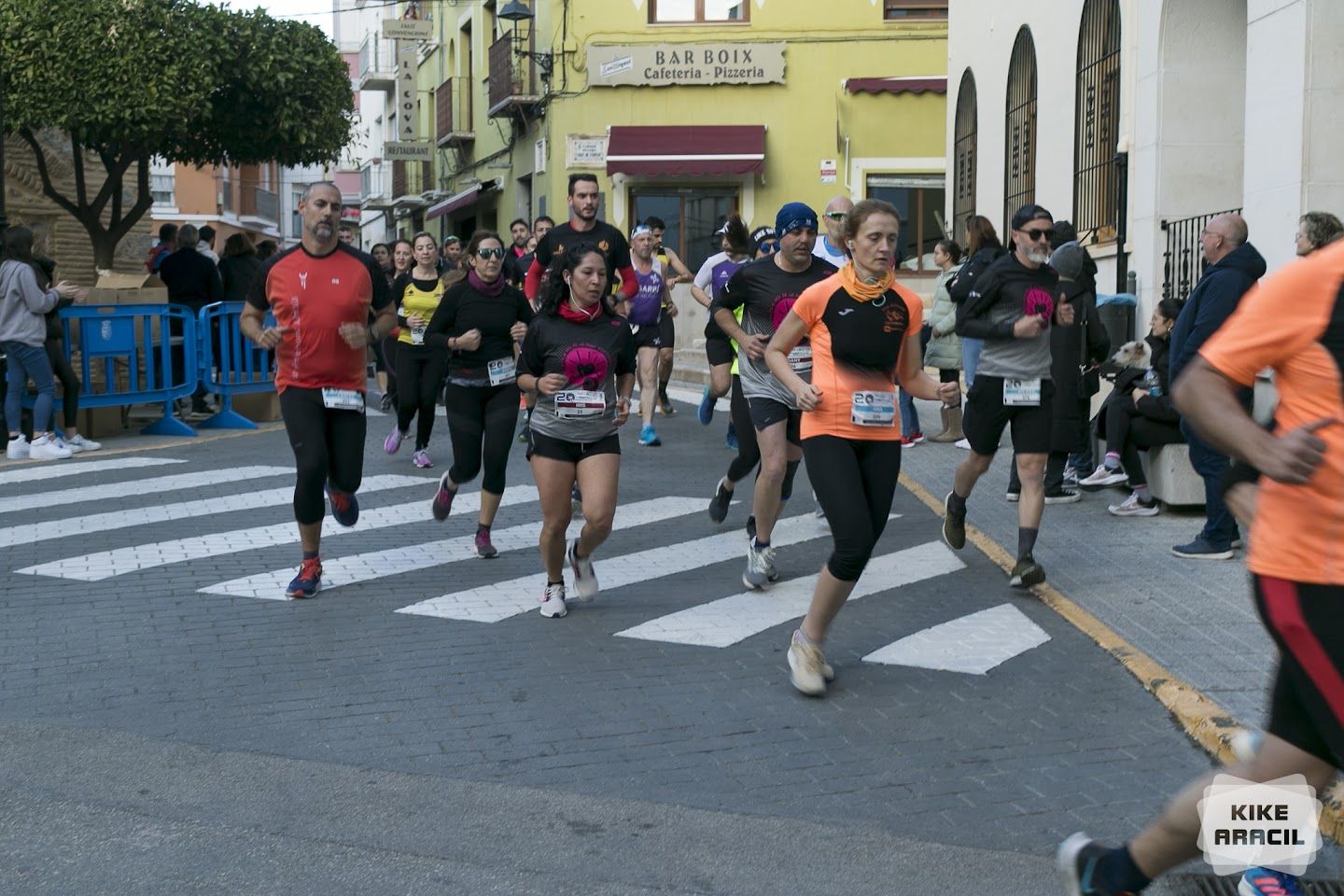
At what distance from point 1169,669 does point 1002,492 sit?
5.52m

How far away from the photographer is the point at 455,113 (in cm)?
3903

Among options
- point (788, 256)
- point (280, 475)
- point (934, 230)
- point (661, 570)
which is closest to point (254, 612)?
point (661, 570)

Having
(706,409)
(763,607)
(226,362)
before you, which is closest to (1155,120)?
(706,409)

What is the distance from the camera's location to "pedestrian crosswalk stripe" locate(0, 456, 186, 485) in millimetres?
12688

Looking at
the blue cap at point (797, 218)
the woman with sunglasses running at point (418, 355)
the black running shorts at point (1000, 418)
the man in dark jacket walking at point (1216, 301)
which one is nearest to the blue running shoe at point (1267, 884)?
the black running shorts at point (1000, 418)

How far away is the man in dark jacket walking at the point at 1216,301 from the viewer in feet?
28.6

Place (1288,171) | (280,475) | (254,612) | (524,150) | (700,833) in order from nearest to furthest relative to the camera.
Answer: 1. (700,833)
2. (254,612)
3. (1288,171)
4. (280,475)
5. (524,150)

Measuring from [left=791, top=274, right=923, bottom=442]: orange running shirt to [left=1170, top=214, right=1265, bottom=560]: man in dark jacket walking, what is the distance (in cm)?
253

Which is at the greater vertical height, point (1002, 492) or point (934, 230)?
point (934, 230)

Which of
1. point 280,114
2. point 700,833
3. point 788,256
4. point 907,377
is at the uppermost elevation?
point 280,114

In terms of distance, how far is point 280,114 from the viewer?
24.0 m

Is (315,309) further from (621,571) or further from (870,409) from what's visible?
(870,409)

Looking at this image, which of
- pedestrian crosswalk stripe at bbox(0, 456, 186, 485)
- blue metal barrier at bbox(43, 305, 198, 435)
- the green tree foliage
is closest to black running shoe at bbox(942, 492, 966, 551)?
pedestrian crosswalk stripe at bbox(0, 456, 186, 485)

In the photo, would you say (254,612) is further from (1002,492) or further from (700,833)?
(1002,492)
